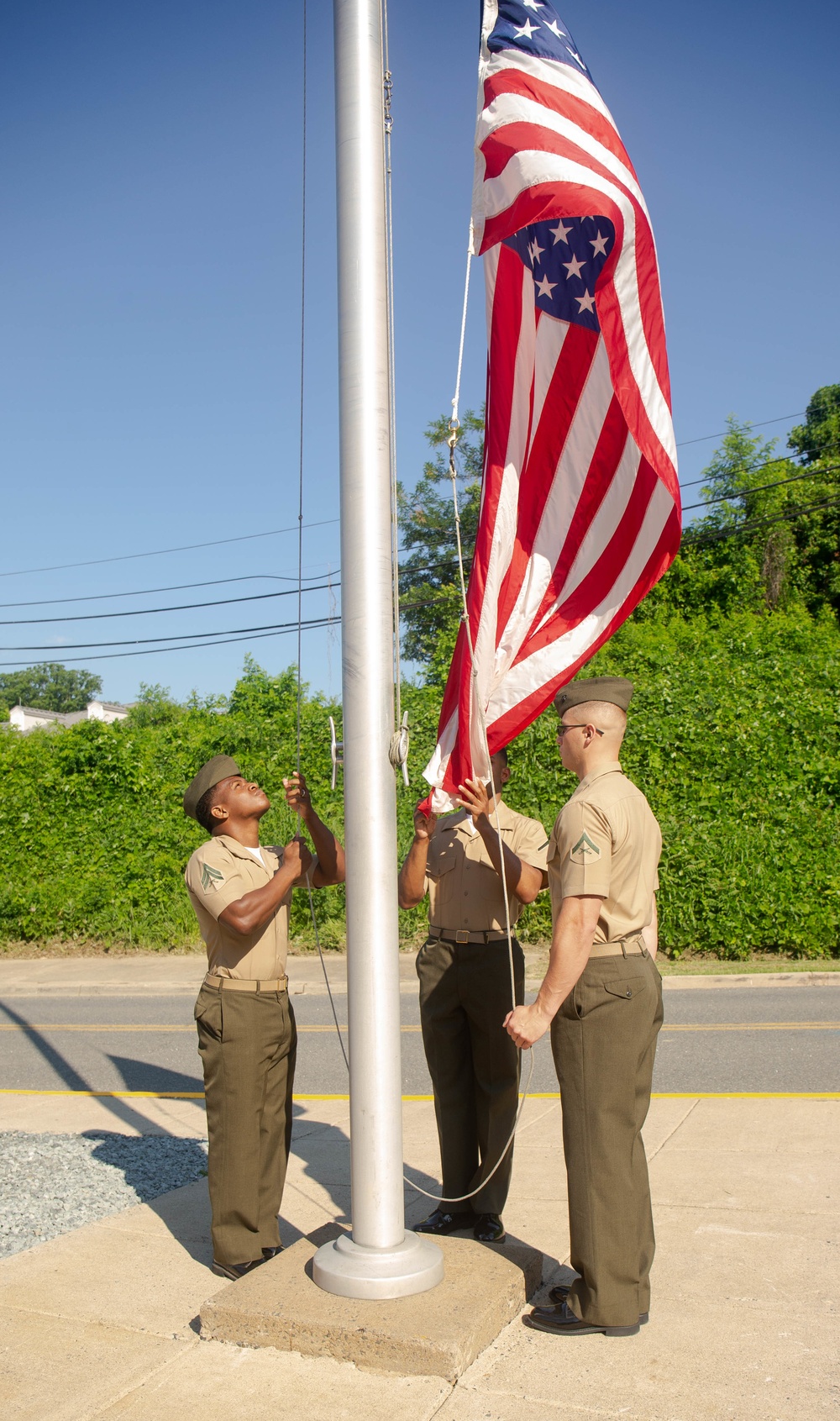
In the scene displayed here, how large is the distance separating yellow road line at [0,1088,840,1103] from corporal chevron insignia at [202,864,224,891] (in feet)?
9.47

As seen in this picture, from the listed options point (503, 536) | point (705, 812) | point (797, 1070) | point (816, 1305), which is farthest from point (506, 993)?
point (705, 812)

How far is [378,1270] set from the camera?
3.64 meters

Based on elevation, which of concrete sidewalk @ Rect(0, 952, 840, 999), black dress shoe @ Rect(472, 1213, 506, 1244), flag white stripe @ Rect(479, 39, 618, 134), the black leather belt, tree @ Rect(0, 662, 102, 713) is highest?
tree @ Rect(0, 662, 102, 713)

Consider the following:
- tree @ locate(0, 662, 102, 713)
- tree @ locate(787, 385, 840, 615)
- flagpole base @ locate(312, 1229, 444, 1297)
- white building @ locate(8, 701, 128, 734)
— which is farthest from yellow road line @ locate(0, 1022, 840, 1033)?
tree @ locate(0, 662, 102, 713)

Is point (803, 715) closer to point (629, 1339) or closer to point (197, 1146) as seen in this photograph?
point (197, 1146)

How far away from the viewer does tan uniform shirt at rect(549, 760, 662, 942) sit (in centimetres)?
371

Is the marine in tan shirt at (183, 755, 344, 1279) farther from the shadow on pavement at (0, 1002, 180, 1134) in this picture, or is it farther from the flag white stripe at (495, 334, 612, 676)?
the shadow on pavement at (0, 1002, 180, 1134)

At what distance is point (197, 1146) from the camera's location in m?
6.61

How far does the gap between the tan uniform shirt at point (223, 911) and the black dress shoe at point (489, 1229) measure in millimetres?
1332

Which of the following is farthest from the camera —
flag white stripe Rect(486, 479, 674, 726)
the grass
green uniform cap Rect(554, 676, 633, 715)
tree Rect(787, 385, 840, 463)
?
tree Rect(787, 385, 840, 463)

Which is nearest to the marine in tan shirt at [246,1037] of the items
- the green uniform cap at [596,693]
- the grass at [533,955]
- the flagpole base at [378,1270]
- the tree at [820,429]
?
the flagpole base at [378,1270]

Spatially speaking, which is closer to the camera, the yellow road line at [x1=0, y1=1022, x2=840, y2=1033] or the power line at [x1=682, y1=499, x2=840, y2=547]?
the yellow road line at [x1=0, y1=1022, x2=840, y2=1033]

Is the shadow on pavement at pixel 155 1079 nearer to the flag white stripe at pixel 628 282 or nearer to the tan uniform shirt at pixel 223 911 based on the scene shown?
the tan uniform shirt at pixel 223 911

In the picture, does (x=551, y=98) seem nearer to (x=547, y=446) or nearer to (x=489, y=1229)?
(x=547, y=446)
